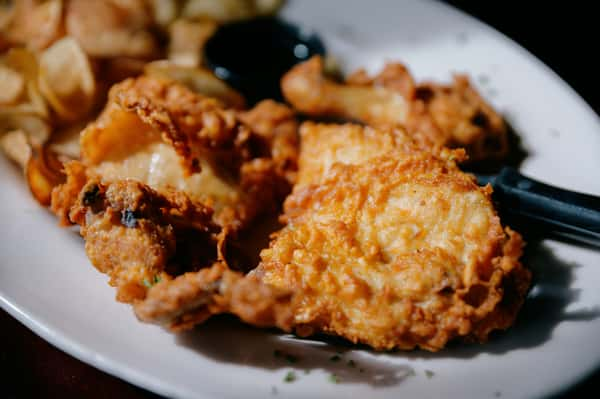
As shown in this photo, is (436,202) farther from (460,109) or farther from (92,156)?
(92,156)

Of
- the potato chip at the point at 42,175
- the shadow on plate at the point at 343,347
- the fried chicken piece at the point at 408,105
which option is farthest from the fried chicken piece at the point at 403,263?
the potato chip at the point at 42,175

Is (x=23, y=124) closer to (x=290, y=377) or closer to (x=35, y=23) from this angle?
(x=35, y=23)

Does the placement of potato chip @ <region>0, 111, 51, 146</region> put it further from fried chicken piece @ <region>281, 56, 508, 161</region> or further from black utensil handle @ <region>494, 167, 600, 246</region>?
black utensil handle @ <region>494, 167, 600, 246</region>

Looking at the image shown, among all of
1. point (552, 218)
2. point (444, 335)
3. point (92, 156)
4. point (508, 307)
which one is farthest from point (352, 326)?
point (92, 156)

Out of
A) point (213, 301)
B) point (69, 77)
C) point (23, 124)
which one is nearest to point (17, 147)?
point (23, 124)

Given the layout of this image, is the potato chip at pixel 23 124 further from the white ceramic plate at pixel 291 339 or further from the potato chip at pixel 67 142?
the white ceramic plate at pixel 291 339

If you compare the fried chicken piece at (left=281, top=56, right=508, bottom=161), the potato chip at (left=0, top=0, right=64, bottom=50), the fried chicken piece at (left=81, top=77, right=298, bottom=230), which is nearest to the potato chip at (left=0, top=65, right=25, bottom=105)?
the potato chip at (left=0, top=0, right=64, bottom=50)

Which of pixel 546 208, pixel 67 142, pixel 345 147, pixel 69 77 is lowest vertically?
pixel 67 142

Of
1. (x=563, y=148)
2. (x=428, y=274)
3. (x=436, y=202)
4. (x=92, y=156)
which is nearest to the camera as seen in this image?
(x=428, y=274)
